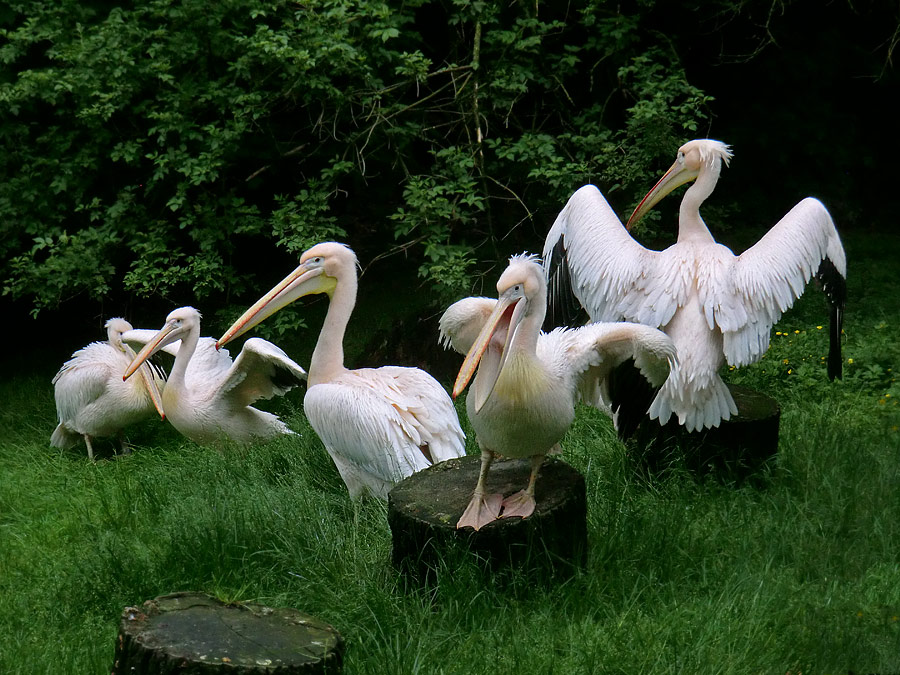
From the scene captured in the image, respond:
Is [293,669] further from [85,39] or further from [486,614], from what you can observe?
[85,39]

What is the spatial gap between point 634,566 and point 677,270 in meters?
1.64

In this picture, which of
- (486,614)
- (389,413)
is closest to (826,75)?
(389,413)

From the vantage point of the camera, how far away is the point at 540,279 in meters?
3.32

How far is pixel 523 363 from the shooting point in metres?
3.27

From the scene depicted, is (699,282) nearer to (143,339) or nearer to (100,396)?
(143,339)

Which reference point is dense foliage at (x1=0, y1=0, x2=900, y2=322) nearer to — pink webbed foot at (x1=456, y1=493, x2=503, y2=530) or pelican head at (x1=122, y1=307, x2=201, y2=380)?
pelican head at (x1=122, y1=307, x2=201, y2=380)

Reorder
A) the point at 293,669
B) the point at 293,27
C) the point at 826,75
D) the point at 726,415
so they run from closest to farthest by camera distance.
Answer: the point at 293,669 < the point at 726,415 < the point at 293,27 < the point at 826,75

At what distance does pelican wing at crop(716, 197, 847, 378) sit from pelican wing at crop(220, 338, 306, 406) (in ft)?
8.07

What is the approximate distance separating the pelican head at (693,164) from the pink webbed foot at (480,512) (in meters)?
2.58

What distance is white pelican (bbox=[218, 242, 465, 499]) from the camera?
4684mm

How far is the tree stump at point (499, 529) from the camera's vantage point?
336cm

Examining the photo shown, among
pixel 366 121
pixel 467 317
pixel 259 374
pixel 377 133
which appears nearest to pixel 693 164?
pixel 467 317

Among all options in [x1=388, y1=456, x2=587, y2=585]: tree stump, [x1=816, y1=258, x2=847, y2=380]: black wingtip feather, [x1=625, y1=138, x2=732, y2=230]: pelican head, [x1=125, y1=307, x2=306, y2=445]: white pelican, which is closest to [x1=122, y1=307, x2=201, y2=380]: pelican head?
[x1=125, y1=307, x2=306, y2=445]: white pelican

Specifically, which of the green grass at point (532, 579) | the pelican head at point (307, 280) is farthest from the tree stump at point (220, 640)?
the pelican head at point (307, 280)
